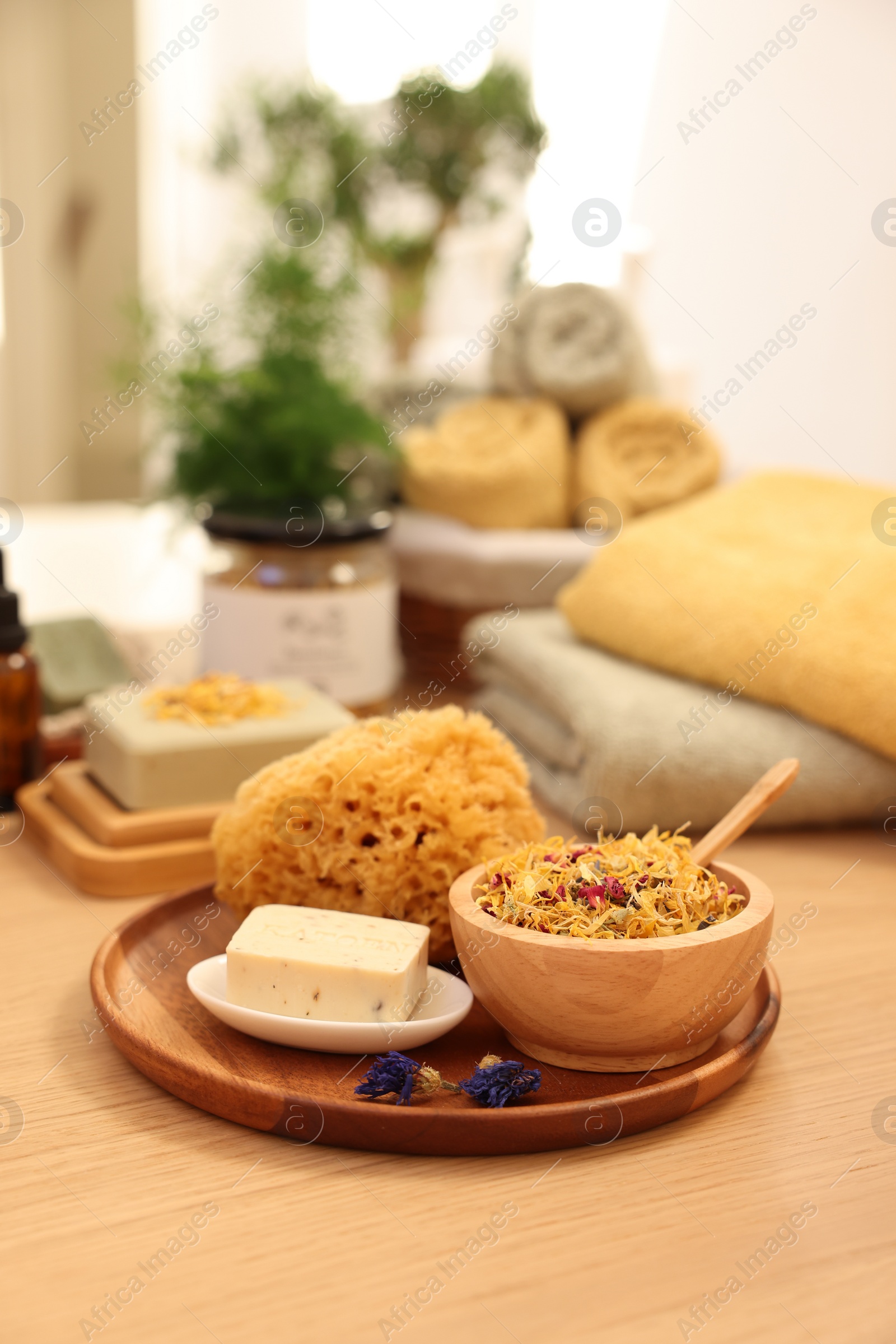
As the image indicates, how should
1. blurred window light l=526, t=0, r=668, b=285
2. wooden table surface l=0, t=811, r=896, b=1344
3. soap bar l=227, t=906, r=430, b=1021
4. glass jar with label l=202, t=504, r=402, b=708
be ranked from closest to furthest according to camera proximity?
wooden table surface l=0, t=811, r=896, b=1344, soap bar l=227, t=906, r=430, b=1021, glass jar with label l=202, t=504, r=402, b=708, blurred window light l=526, t=0, r=668, b=285

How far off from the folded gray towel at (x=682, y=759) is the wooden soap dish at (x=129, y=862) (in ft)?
0.84

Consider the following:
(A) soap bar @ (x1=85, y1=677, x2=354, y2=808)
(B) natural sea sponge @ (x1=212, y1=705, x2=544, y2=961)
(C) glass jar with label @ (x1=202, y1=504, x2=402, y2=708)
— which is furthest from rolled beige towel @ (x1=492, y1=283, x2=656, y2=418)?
(B) natural sea sponge @ (x1=212, y1=705, x2=544, y2=961)

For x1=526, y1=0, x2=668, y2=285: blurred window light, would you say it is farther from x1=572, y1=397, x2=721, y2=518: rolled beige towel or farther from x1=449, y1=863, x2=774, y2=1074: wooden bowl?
x1=449, y1=863, x2=774, y2=1074: wooden bowl

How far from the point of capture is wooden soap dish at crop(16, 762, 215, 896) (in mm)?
682

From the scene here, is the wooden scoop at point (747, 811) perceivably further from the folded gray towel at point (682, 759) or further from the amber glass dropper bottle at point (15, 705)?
the amber glass dropper bottle at point (15, 705)

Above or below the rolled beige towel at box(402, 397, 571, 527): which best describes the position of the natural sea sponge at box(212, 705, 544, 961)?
below

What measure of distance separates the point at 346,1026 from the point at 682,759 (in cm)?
36

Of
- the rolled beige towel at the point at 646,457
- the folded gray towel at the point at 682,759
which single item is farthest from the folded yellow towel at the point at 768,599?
the rolled beige towel at the point at 646,457

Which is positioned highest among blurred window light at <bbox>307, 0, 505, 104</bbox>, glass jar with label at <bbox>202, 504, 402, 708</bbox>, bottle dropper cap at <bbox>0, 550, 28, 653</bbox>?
blurred window light at <bbox>307, 0, 505, 104</bbox>

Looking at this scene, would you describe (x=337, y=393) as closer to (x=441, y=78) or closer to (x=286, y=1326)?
(x=286, y=1326)

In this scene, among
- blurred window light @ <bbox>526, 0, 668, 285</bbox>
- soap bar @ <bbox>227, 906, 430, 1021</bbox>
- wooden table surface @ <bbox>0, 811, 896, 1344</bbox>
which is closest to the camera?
wooden table surface @ <bbox>0, 811, 896, 1344</bbox>

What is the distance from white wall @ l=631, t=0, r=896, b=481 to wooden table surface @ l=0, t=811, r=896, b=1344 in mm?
887

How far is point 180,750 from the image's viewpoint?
705mm

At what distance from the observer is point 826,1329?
0.36 m
